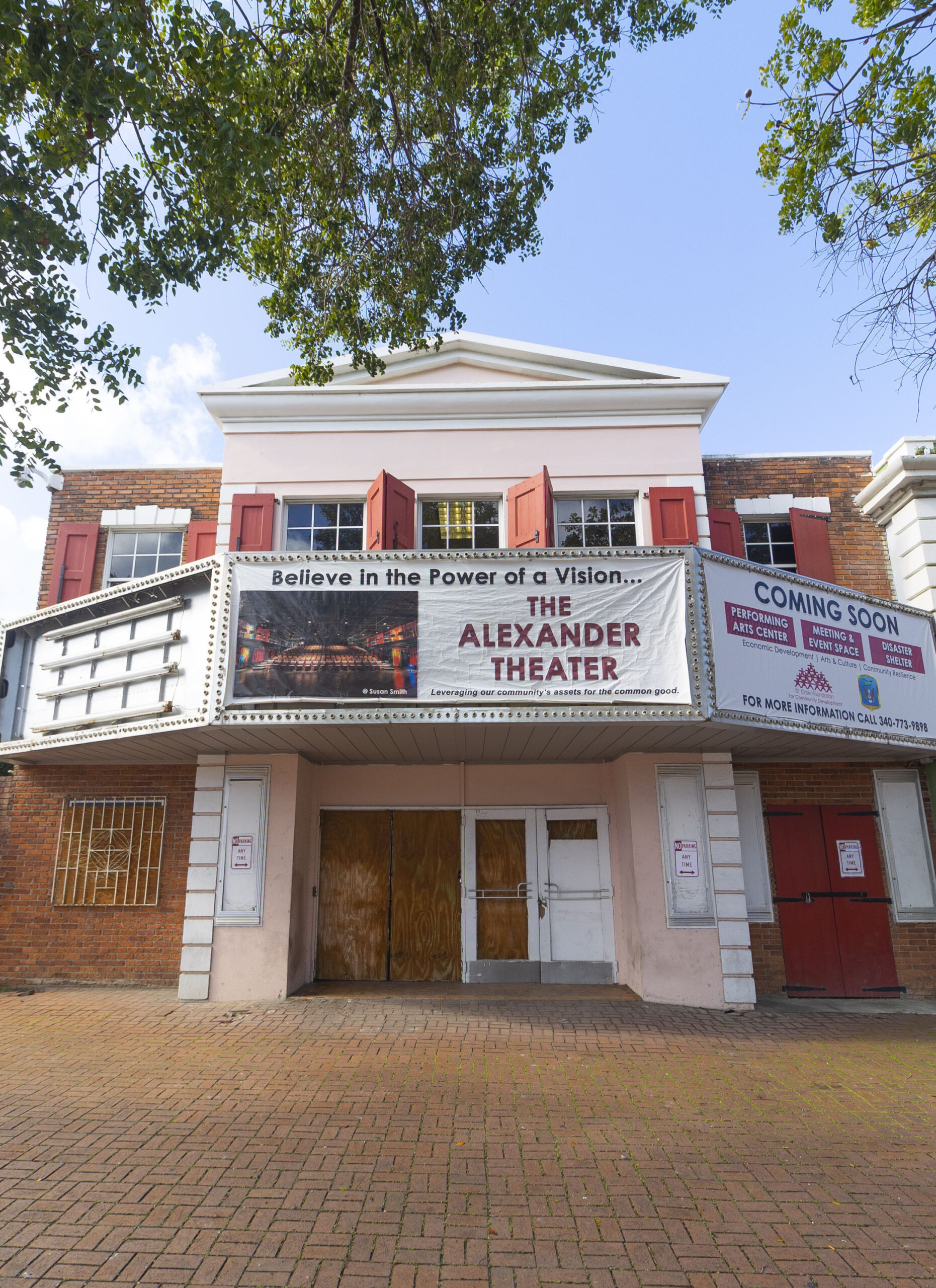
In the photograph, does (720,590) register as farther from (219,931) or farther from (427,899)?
(219,931)

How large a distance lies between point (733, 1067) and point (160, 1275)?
5222 millimetres

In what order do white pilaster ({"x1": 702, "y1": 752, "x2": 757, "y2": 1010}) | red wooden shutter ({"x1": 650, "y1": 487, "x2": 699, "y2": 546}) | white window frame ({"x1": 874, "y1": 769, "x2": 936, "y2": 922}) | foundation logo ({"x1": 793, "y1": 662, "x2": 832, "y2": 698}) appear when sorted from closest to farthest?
foundation logo ({"x1": 793, "y1": 662, "x2": 832, "y2": 698}), white pilaster ({"x1": 702, "y1": 752, "x2": 757, "y2": 1010}), red wooden shutter ({"x1": 650, "y1": 487, "x2": 699, "y2": 546}), white window frame ({"x1": 874, "y1": 769, "x2": 936, "y2": 922})

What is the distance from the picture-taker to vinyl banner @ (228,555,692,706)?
27.0ft

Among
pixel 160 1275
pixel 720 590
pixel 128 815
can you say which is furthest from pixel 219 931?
pixel 720 590

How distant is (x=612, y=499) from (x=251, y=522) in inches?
196

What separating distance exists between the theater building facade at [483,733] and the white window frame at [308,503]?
0.14ft

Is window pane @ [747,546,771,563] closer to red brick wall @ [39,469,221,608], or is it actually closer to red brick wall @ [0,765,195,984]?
red brick wall @ [39,469,221,608]

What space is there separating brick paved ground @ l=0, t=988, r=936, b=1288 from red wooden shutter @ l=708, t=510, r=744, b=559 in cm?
605

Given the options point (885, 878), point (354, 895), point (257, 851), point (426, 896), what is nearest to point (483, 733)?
point (426, 896)

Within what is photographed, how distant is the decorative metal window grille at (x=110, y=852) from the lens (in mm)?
10797

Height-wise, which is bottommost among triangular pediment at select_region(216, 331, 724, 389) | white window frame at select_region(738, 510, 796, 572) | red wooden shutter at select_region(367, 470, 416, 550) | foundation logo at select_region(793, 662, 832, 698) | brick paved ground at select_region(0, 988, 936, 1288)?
brick paved ground at select_region(0, 988, 936, 1288)

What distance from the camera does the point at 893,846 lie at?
10969 millimetres

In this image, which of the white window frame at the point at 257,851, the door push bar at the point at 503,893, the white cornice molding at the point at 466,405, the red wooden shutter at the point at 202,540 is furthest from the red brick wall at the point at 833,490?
the white window frame at the point at 257,851

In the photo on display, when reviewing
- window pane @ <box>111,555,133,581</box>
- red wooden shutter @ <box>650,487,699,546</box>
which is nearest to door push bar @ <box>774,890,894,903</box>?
red wooden shutter @ <box>650,487,699,546</box>
